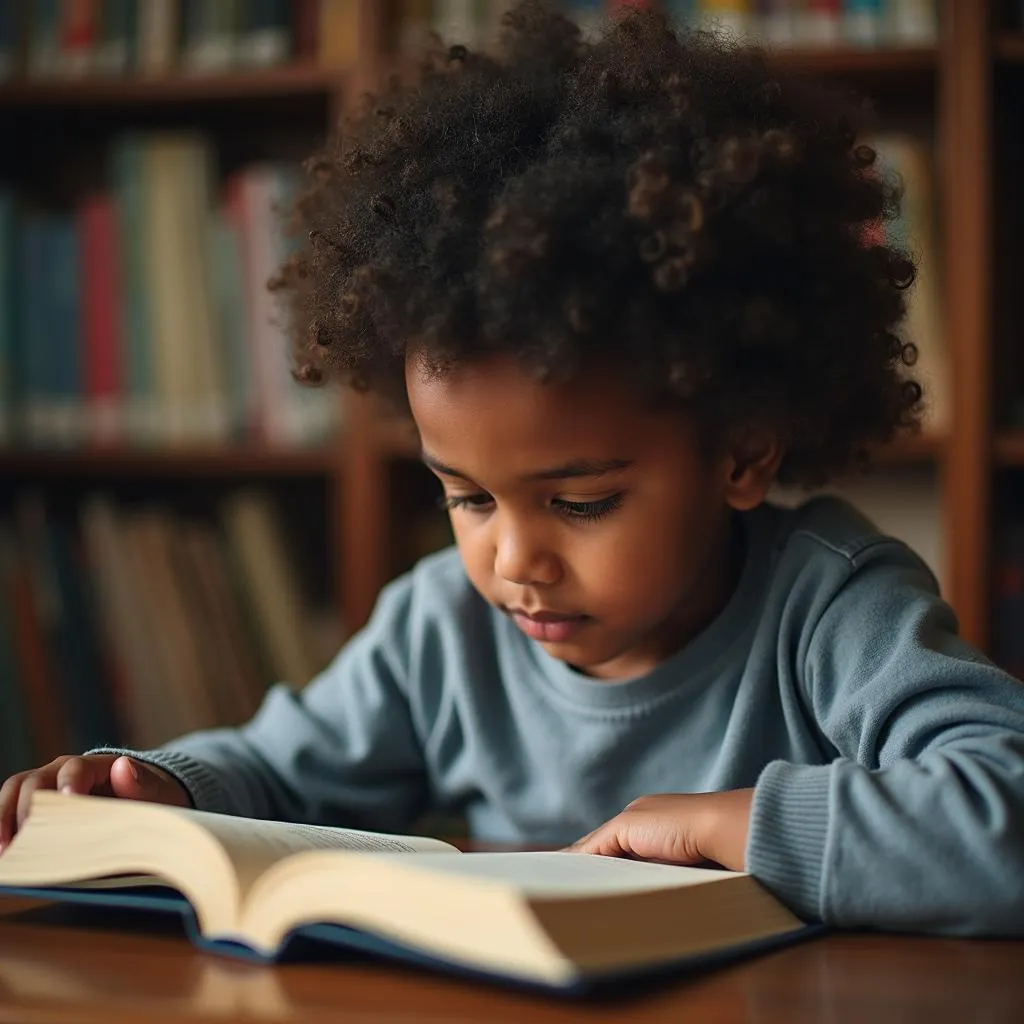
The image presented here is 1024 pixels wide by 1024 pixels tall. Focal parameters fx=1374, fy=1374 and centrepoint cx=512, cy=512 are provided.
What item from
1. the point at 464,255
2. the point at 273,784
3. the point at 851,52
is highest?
the point at 851,52

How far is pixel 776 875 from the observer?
0.72 meters

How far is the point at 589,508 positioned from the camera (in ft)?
2.95

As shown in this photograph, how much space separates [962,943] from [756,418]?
13.8 inches

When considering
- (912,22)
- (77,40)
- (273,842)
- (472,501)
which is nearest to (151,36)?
(77,40)

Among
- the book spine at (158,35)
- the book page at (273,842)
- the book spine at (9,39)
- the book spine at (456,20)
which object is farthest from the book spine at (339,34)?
the book page at (273,842)

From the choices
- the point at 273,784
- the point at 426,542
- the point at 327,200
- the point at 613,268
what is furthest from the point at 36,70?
the point at 613,268

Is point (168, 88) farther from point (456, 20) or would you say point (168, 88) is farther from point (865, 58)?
point (865, 58)

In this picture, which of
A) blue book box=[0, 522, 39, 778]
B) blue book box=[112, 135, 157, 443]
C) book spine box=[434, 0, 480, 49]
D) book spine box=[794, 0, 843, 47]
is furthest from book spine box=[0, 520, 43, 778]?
book spine box=[794, 0, 843, 47]

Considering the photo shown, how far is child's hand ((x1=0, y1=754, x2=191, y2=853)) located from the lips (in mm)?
264

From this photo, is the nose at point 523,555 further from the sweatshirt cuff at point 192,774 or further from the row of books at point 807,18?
the row of books at point 807,18

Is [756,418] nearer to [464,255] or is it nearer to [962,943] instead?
[464,255]

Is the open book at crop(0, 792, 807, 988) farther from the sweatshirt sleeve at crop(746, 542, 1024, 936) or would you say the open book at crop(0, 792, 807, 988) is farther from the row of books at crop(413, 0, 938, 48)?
the row of books at crop(413, 0, 938, 48)

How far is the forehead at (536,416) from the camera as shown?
854mm

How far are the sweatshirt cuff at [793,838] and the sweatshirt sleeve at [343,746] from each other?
1.43 ft
